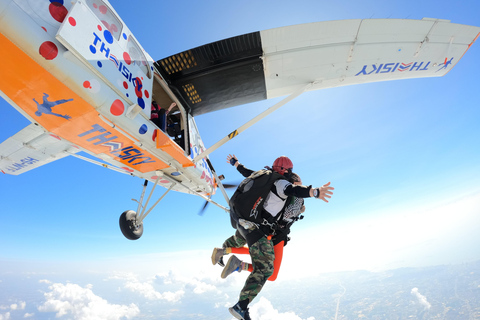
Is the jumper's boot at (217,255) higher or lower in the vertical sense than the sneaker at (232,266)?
higher

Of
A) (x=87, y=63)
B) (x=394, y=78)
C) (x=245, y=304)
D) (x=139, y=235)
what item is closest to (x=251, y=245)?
(x=245, y=304)

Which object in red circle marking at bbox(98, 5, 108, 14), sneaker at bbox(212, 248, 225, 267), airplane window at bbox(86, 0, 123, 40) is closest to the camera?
airplane window at bbox(86, 0, 123, 40)

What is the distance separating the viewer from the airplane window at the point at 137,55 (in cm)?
359

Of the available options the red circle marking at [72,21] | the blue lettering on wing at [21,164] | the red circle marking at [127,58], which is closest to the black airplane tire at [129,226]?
the blue lettering on wing at [21,164]

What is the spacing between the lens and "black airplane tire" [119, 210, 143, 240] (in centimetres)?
561

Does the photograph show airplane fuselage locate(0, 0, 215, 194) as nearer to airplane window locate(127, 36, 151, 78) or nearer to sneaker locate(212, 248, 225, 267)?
airplane window locate(127, 36, 151, 78)

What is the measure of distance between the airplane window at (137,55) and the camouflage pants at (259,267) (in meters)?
3.57

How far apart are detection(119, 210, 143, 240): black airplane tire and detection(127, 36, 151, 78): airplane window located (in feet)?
12.4

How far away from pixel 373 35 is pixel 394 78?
5.02ft

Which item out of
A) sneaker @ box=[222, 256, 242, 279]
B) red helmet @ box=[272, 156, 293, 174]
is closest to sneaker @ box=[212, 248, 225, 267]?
sneaker @ box=[222, 256, 242, 279]

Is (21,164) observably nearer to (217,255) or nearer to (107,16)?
Result: (107,16)

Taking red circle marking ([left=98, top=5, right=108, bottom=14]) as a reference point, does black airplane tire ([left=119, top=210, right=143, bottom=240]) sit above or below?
below

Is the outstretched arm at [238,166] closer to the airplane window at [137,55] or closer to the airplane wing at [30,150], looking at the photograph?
the airplane window at [137,55]

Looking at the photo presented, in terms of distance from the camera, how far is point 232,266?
352cm
